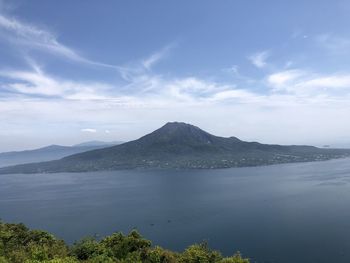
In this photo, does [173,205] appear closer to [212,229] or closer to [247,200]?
[247,200]

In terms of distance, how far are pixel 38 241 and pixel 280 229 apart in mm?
78694

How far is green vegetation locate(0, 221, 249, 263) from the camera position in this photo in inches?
2112

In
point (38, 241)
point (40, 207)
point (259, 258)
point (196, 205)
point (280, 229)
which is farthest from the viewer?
point (40, 207)

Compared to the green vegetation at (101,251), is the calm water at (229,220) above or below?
below

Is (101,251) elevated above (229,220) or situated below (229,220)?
above

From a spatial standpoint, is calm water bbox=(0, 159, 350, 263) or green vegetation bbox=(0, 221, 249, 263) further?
calm water bbox=(0, 159, 350, 263)

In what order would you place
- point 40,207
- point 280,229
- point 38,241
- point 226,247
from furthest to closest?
point 40,207, point 280,229, point 226,247, point 38,241

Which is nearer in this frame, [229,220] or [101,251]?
[101,251]

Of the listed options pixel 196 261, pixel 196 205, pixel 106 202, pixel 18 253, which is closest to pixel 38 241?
pixel 18 253

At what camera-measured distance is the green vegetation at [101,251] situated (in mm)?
53656

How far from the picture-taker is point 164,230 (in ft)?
403

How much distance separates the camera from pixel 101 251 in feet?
203

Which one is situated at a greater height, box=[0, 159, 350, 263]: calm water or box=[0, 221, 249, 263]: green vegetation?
box=[0, 221, 249, 263]: green vegetation

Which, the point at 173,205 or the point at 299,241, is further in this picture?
the point at 173,205
